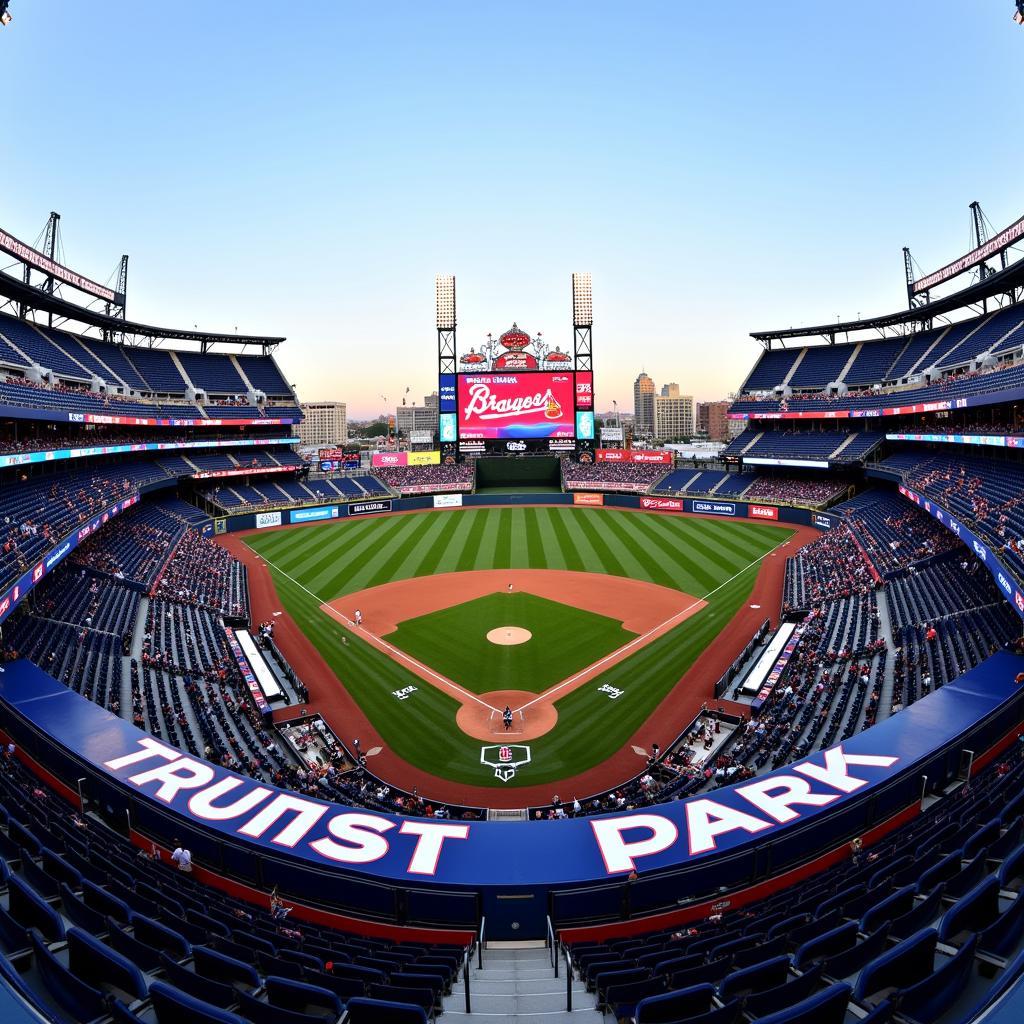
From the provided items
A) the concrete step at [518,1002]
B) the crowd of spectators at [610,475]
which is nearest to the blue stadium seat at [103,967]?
the concrete step at [518,1002]

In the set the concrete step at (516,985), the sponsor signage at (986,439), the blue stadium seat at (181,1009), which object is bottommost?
the concrete step at (516,985)

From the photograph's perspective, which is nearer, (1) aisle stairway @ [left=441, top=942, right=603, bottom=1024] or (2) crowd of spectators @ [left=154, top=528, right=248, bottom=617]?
(1) aisle stairway @ [left=441, top=942, right=603, bottom=1024]

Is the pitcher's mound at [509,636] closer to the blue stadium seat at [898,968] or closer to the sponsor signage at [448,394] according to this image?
the blue stadium seat at [898,968]

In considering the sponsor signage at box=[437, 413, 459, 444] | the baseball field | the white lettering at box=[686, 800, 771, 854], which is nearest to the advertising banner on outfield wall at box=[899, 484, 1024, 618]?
the baseball field

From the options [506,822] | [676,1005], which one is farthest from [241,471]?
[676,1005]

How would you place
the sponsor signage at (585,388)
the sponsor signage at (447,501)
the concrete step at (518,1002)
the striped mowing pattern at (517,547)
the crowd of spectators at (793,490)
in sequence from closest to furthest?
the concrete step at (518,1002), the striped mowing pattern at (517,547), the crowd of spectators at (793,490), the sponsor signage at (447,501), the sponsor signage at (585,388)

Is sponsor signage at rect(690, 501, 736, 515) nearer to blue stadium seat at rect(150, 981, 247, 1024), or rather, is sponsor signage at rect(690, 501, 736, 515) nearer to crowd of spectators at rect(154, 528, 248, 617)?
crowd of spectators at rect(154, 528, 248, 617)

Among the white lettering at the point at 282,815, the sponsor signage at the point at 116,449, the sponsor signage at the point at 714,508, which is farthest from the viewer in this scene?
the sponsor signage at the point at 714,508
